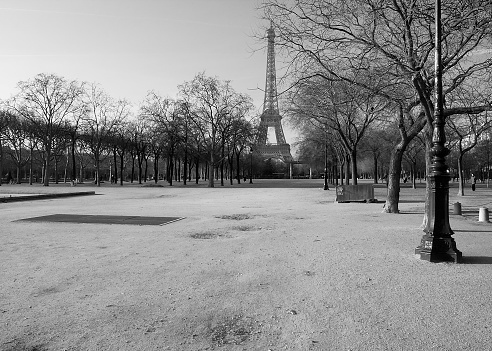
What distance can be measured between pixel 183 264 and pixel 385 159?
59983 millimetres

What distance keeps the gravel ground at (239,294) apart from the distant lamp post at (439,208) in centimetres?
29

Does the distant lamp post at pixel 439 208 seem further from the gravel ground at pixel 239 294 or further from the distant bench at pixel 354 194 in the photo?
the distant bench at pixel 354 194

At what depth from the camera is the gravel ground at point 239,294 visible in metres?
3.93

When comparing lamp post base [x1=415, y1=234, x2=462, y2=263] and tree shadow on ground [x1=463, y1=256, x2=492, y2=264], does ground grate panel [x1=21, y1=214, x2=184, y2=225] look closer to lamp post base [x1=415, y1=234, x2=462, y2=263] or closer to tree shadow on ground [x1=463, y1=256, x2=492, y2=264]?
lamp post base [x1=415, y1=234, x2=462, y2=263]

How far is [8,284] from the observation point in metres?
5.77

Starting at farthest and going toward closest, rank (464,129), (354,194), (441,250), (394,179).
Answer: (464,129)
(354,194)
(394,179)
(441,250)

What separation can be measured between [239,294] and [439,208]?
4.43 metres

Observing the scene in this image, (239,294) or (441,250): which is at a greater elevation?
(441,250)

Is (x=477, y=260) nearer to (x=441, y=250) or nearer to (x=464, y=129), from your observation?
(x=441, y=250)

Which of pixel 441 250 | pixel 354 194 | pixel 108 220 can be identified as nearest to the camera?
pixel 441 250

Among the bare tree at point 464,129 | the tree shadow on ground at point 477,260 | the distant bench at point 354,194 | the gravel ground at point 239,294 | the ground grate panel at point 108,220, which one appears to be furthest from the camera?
the bare tree at point 464,129

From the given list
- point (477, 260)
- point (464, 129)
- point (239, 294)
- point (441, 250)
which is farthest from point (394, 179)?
point (464, 129)

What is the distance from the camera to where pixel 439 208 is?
737 centimetres

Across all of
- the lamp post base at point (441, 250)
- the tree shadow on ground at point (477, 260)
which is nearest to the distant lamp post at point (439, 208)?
the lamp post base at point (441, 250)
